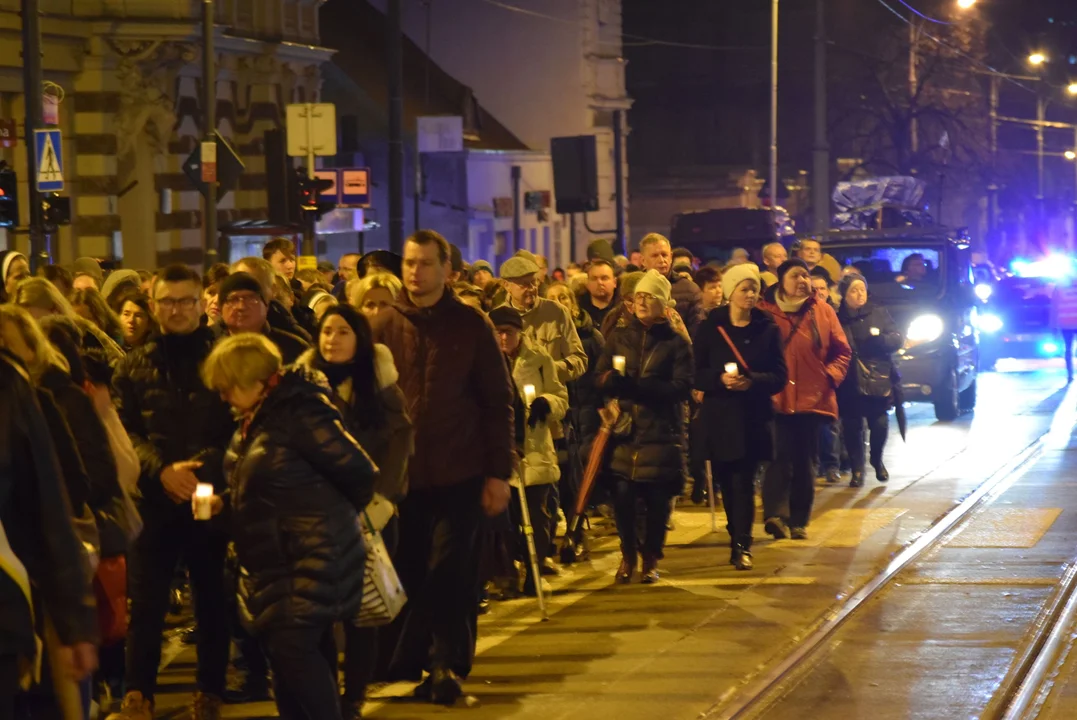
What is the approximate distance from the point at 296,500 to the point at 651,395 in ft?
15.1

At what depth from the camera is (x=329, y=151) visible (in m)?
22.2

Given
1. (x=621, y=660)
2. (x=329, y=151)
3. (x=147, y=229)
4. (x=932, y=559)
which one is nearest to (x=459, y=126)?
(x=147, y=229)

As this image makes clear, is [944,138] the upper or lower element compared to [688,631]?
upper

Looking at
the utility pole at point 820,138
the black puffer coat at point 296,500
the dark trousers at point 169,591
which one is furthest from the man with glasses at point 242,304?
the utility pole at point 820,138

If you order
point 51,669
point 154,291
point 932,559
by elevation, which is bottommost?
point 932,559

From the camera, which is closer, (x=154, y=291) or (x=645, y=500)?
(x=154, y=291)

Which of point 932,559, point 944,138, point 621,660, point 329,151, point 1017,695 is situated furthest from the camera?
point 944,138

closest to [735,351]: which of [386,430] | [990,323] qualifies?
[386,430]

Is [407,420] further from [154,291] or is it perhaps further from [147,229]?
[147,229]

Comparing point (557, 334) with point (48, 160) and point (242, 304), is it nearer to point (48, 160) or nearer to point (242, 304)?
point (242, 304)

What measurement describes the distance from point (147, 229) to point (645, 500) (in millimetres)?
18598

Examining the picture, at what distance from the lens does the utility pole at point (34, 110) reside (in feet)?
63.3

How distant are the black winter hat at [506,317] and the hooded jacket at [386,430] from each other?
8.87 feet

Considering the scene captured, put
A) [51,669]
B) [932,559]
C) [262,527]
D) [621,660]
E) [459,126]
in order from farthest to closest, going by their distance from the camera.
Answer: [459,126]
[932,559]
[621,660]
[262,527]
[51,669]
